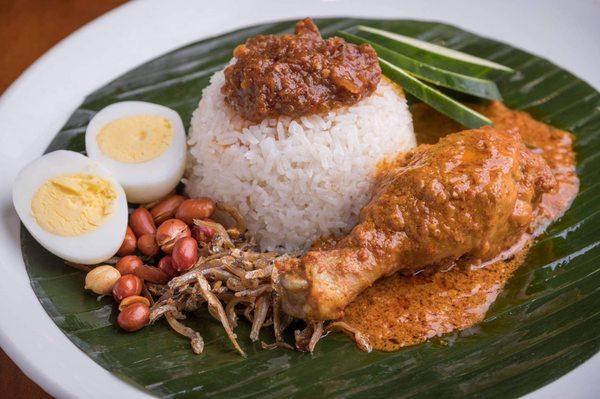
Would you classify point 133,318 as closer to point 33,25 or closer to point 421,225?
point 421,225

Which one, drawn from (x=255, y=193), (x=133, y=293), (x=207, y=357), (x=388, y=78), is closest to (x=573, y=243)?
(x=388, y=78)

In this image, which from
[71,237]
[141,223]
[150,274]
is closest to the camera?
[71,237]

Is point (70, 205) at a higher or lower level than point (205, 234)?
higher

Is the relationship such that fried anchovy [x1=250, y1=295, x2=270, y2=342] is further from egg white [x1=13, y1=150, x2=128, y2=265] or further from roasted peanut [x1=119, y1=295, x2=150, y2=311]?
egg white [x1=13, y1=150, x2=128, y2=265]

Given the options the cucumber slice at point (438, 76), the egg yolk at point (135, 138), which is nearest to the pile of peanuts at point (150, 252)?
the egg yolk at point (135, 138)

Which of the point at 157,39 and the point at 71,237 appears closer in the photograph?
the point at 71,237

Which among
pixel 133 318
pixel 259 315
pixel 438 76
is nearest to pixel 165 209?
pixel 133 318

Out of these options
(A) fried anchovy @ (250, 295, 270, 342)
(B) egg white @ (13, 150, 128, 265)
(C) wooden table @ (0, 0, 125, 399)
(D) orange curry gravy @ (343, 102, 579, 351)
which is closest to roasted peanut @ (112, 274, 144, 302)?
(B) egg white @ (13, 150, 128, 265)

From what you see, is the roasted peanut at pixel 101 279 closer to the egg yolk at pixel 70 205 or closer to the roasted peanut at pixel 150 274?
the roasted peanut at pixel 150 274
